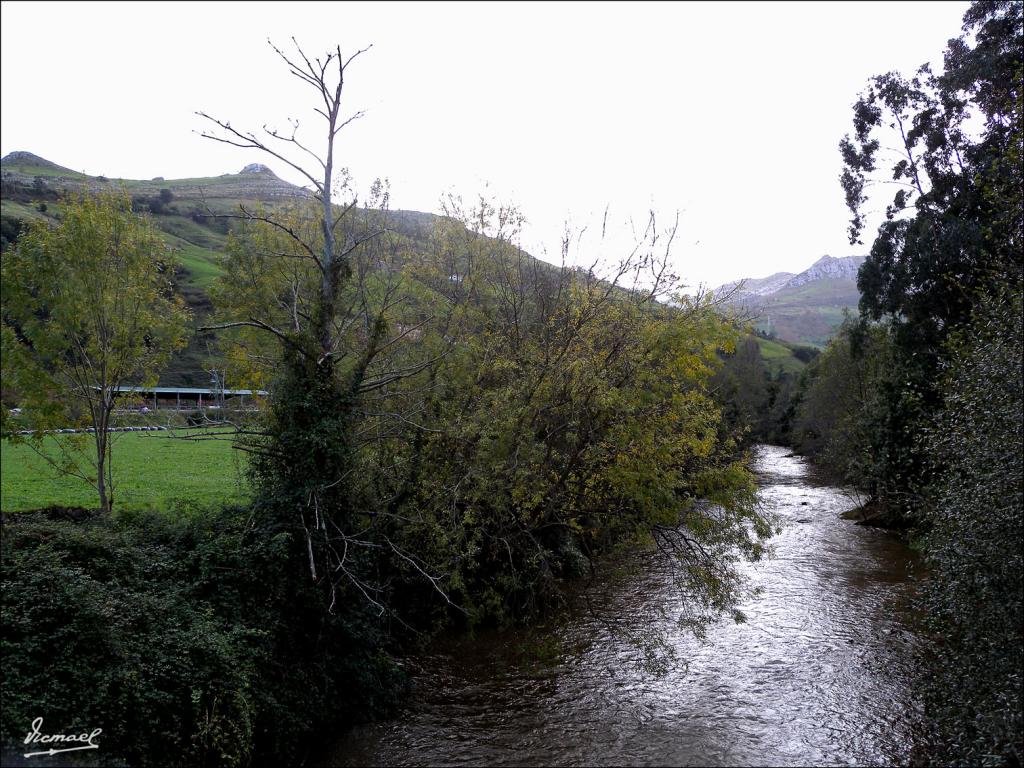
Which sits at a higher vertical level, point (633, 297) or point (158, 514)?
point (633, 297)

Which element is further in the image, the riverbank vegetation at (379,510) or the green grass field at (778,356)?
the green grass field at (778,356)

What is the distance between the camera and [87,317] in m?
15.9

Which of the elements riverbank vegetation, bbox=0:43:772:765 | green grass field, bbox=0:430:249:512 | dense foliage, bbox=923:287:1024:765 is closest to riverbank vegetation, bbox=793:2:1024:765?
dense foliage, bbox=923:287:1024:765

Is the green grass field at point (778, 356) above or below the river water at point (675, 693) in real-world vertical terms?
above

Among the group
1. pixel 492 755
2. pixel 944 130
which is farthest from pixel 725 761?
pixel 944 130

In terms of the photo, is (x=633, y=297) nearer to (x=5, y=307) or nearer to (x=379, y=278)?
(x=379, y=278)

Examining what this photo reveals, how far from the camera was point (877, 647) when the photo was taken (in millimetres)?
15969

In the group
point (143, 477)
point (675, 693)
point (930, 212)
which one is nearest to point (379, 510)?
point (675, 693)

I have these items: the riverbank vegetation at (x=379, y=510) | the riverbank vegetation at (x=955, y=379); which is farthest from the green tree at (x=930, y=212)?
the riverbank vegetation at (x=379, y=510)

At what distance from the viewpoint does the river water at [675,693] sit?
11477 mm

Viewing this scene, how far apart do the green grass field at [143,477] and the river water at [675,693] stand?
5979 millimetres

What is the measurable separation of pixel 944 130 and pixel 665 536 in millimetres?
23143

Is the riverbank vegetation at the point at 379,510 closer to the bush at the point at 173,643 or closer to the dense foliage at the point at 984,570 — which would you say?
the bush at the point at 173,643

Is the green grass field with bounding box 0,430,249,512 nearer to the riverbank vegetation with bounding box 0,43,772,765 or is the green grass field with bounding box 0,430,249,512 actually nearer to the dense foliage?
the riverbank vegetation with bounding box 0,43,772,765
